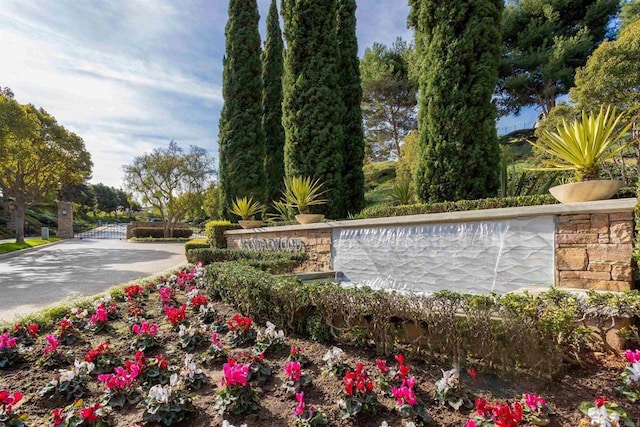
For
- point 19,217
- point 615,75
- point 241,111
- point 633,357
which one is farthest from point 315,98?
point 19,217

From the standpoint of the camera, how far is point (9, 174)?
50.2 feet

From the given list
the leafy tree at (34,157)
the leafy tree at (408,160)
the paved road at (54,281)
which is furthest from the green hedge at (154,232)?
the leafy tree at (408,160)

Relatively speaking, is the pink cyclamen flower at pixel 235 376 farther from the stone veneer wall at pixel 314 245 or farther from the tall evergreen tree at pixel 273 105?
the tall evergreen tree at pixel 273 105

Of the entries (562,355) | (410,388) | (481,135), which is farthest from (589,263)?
(481,135)

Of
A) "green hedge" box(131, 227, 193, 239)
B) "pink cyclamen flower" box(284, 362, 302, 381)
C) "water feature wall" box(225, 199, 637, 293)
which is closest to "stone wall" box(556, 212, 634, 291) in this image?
"water feature wall" box(225, 199, 637, 293)

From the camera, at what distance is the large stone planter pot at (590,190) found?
307 centimetres

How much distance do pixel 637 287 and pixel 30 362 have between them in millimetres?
5287

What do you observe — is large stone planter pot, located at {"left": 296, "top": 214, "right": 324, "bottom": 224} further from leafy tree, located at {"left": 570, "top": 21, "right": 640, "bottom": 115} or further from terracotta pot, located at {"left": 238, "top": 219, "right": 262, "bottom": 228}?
leafy tree, located at {"left": 570, "top": 21, "right": 640, "bottom": 115}

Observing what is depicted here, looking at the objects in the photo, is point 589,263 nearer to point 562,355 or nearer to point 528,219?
point 528,219

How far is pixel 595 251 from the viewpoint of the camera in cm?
295

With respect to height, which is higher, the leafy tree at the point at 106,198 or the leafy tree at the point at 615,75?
the leafy tree at the point at 615,75

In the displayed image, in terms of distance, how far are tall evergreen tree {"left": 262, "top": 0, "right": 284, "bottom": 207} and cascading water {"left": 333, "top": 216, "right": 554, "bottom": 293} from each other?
7958 millimetres

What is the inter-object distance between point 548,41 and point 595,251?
66.0ft

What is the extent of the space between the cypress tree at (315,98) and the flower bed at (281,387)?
17.2 ft
